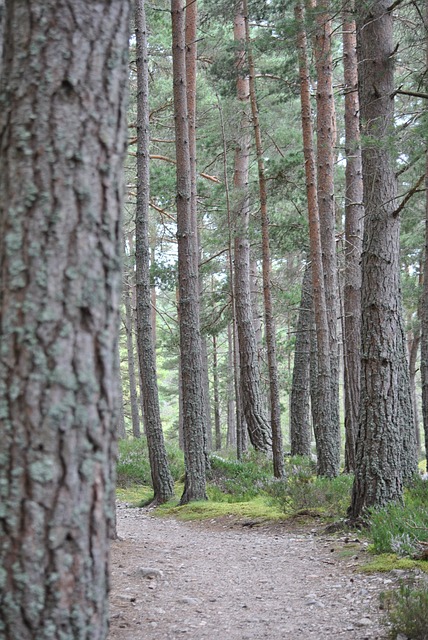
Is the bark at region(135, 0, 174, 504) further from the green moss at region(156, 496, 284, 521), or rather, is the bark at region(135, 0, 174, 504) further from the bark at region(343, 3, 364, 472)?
the bark at region(343, 3, 364, 472)

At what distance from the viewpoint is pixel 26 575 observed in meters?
2.41

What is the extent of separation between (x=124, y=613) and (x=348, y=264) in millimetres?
9539

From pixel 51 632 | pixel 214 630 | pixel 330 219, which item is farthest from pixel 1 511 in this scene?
Result: pixel 330 219

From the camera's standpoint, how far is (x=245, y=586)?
6367mm

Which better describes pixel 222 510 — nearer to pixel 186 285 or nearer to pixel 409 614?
pixel 186 285

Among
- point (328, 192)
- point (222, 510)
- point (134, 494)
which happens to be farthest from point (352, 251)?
point (134, 494)

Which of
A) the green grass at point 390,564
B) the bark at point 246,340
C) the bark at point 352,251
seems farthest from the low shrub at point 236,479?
the green grass at point 390,564

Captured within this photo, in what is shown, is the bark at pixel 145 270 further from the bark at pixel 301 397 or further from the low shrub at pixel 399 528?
the bark at pixel 301 397

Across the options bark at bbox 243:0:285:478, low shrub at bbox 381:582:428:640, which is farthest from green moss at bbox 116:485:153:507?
low shrub at bbox 381:582:428:640

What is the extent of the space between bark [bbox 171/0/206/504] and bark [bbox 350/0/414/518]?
375 cm

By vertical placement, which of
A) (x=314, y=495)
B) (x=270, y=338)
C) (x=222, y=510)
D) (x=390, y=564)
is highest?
(x=270, y=338)

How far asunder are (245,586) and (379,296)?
3.53m

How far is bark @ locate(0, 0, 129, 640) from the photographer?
2432 millimetres

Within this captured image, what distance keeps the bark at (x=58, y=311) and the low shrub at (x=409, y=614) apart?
255 centimetres
